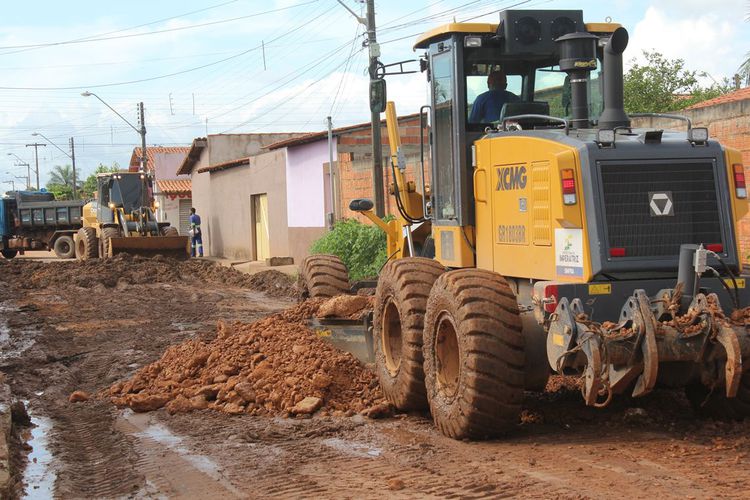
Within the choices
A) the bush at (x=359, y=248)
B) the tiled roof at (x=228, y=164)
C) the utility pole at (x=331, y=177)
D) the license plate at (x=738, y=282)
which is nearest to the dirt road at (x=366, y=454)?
the license plate at (x=738, y=282)

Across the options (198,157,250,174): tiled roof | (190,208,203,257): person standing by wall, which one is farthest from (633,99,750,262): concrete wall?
(190,208,203,257): person standing by wall

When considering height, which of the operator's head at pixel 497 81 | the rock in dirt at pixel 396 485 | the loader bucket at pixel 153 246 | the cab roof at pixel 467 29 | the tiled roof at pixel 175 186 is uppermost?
the tiled roof at pixel 175 186

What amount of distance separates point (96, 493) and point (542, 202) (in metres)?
3.68

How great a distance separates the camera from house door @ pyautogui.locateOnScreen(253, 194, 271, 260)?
33.2 m

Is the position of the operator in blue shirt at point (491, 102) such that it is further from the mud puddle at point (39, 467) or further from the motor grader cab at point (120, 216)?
the motor grader cab at point (120, 216)

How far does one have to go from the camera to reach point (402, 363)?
833 cm

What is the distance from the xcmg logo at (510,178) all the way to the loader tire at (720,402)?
203cm

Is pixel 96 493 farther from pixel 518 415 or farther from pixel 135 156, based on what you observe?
pixel 135 156

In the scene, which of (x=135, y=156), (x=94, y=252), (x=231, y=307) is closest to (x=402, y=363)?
(x=231, y=307)

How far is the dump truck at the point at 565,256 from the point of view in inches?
258

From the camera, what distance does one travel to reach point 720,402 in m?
7.54

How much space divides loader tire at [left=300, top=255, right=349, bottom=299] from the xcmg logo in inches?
155

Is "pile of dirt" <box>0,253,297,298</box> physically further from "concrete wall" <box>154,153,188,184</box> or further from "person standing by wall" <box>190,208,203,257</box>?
"concrete wall" <box>154,153,188,184</box>

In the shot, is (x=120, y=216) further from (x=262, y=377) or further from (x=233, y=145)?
(x=262, y=377)
